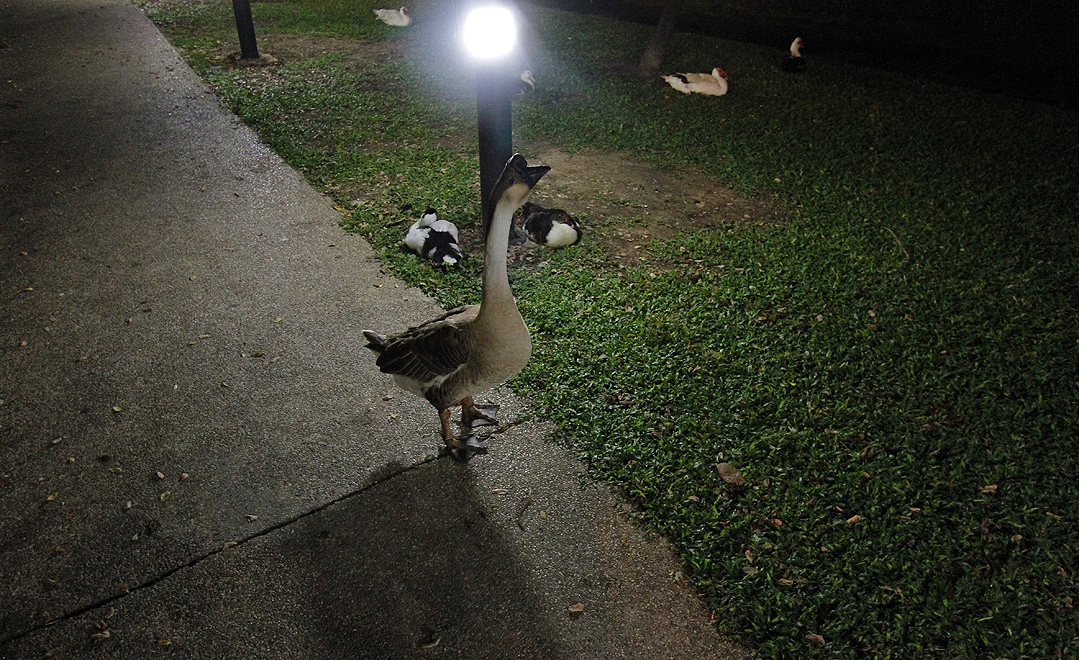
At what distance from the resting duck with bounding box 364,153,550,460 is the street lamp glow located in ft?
6.58

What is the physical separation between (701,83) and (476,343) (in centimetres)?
692

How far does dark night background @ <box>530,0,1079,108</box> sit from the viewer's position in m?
9.75

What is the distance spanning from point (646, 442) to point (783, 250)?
8.94 feet

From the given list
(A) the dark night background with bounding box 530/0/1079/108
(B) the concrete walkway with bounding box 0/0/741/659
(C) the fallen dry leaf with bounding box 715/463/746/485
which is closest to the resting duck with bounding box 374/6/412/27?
(A) the dark night background with bounding box 530/0/1079/108

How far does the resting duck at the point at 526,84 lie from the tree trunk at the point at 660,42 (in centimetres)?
170

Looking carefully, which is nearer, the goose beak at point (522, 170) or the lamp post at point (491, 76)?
the goose beak at point (522, 170)

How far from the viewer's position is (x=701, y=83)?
899 cm

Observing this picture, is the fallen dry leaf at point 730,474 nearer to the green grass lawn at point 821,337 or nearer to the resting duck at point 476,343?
the green grass lawn at point 821,337

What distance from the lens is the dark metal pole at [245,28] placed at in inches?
402

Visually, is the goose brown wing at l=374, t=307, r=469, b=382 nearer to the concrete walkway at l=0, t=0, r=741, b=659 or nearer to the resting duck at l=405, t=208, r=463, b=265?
the concrete walkway at l=0, t=0, r=741, b=659

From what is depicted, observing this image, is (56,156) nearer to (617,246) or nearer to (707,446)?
(617,246)

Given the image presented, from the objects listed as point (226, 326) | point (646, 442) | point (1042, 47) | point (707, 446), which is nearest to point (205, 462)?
point (226, 326)

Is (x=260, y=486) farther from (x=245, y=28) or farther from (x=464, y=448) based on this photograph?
(x=245, y=28)

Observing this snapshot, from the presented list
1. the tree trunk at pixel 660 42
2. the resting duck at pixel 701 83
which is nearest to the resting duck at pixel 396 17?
the tree trunk at pixel 660 42
